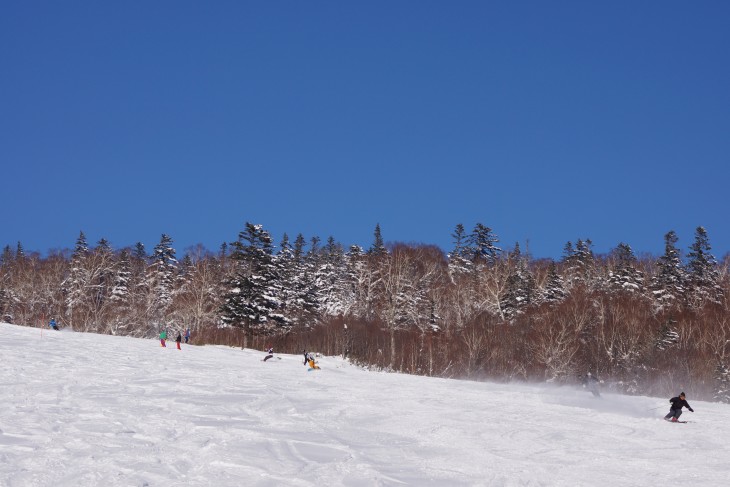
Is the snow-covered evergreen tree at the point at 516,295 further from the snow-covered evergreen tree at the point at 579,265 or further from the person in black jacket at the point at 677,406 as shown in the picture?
the person in black jacket at the point at 677,406

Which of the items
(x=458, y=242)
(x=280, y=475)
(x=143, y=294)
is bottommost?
(x=280, y=475)

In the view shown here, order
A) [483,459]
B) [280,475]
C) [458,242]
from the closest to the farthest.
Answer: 1. [280,475]
2. [483,459]
3. [458,242]

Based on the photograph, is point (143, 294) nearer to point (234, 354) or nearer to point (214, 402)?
point (234, 354)

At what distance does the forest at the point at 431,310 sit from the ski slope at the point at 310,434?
30.0 m

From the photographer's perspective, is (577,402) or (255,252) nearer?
(577,402)

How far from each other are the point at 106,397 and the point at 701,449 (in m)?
18.5

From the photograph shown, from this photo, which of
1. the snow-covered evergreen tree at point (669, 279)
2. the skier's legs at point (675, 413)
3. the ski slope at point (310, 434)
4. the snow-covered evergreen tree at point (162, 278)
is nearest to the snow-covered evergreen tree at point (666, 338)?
the snow-covered evergreen tree at point (669, 279)

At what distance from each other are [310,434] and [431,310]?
189 feet

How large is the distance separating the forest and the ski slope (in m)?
30.0

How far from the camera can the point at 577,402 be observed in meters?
31.2

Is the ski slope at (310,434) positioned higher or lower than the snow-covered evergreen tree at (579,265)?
lower

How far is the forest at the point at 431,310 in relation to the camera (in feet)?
199

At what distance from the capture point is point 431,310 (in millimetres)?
75438

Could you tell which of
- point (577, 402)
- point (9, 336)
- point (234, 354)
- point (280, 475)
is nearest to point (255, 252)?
point (234, 354)
